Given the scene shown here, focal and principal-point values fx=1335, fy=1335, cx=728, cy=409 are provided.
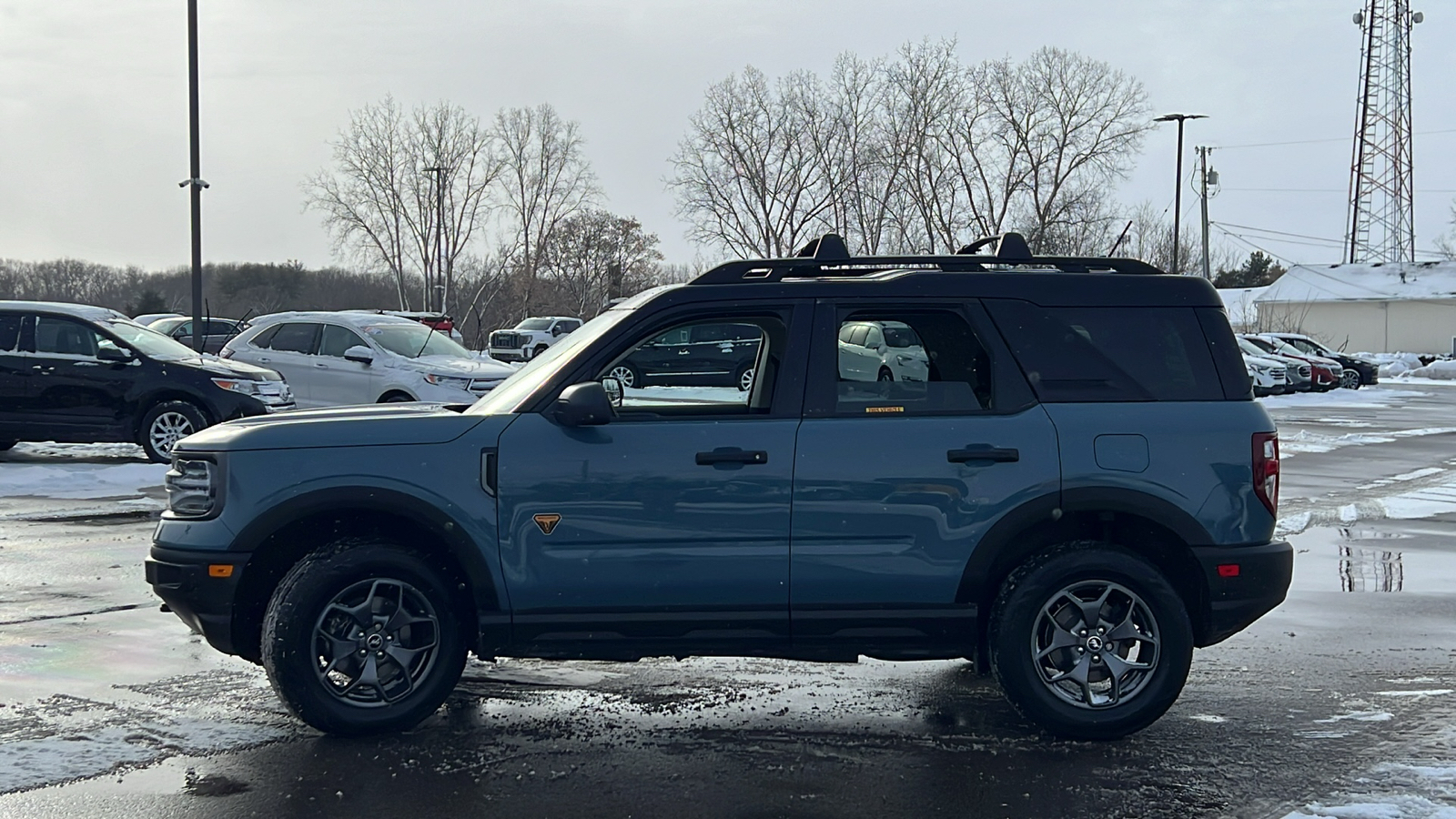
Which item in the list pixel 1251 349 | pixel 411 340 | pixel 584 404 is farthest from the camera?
pixel 1251 349

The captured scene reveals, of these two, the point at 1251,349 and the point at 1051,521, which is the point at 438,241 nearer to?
the point at 1251,349

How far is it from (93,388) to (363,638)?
10.9 meters

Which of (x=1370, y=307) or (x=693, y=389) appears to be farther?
(x=1370, y=307)

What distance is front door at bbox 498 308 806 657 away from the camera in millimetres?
5164

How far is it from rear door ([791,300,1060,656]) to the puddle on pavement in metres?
4.38

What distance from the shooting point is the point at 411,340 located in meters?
17.9

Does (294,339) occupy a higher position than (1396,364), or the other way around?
(1396,364)

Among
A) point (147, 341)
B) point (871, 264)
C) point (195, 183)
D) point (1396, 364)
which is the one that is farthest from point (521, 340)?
point (871, 264)

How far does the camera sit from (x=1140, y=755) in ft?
17.0

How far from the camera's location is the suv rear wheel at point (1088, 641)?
5289 millimetres

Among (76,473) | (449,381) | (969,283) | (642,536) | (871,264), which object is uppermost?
(871,264)

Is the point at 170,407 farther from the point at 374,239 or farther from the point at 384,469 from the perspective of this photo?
the point at 374,239

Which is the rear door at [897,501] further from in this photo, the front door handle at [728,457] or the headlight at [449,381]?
the headlight at [449,381]

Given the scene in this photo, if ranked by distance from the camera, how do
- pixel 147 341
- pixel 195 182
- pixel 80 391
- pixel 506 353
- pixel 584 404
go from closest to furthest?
pixel 584 404
pixel 80 391
pixel 147 341
pixel 195 182
pixel 506 353
